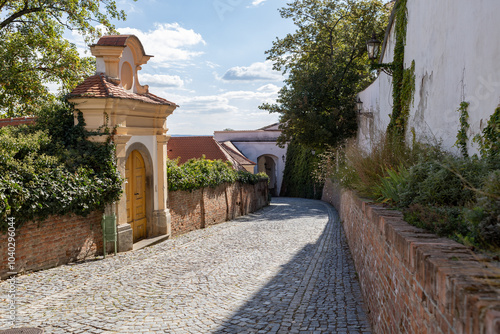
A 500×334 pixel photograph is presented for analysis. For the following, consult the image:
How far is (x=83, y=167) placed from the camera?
9.97 metres

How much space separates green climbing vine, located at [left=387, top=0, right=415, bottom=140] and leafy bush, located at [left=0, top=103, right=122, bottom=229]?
7179 mm

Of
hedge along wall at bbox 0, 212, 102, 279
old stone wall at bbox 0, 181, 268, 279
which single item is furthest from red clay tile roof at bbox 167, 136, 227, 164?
hedge along wall at bbox 0, 212, 102, 279

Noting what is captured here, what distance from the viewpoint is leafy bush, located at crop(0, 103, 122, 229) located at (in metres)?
7.95

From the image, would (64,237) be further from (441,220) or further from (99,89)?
(441,220)

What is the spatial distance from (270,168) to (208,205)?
97.7 ft

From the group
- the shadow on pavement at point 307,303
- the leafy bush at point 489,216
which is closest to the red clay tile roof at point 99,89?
the shadow on pavement at point 307,303

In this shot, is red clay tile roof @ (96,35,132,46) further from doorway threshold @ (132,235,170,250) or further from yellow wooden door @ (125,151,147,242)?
doorway threshold @ (132,235,170,250)

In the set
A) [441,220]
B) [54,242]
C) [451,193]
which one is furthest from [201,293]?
[441,220]

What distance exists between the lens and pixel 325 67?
25.0 meters

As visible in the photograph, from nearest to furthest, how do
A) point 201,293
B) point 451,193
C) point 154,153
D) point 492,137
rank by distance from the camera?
point 451,193 → point 492,137 → point 201,293 → point 154,153

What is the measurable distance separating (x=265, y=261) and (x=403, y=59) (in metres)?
6.23

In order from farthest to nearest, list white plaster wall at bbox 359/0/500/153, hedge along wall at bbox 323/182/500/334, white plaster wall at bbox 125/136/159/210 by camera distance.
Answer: white plaster wall at bbox 125/136/159/210
white plaster wall at bbox 359/0/500/153
hedge along wall at bbox 323/182/500/334

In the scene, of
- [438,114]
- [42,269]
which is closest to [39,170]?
[42,269]

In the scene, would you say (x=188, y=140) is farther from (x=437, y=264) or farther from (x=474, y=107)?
(x=437, y=264)
